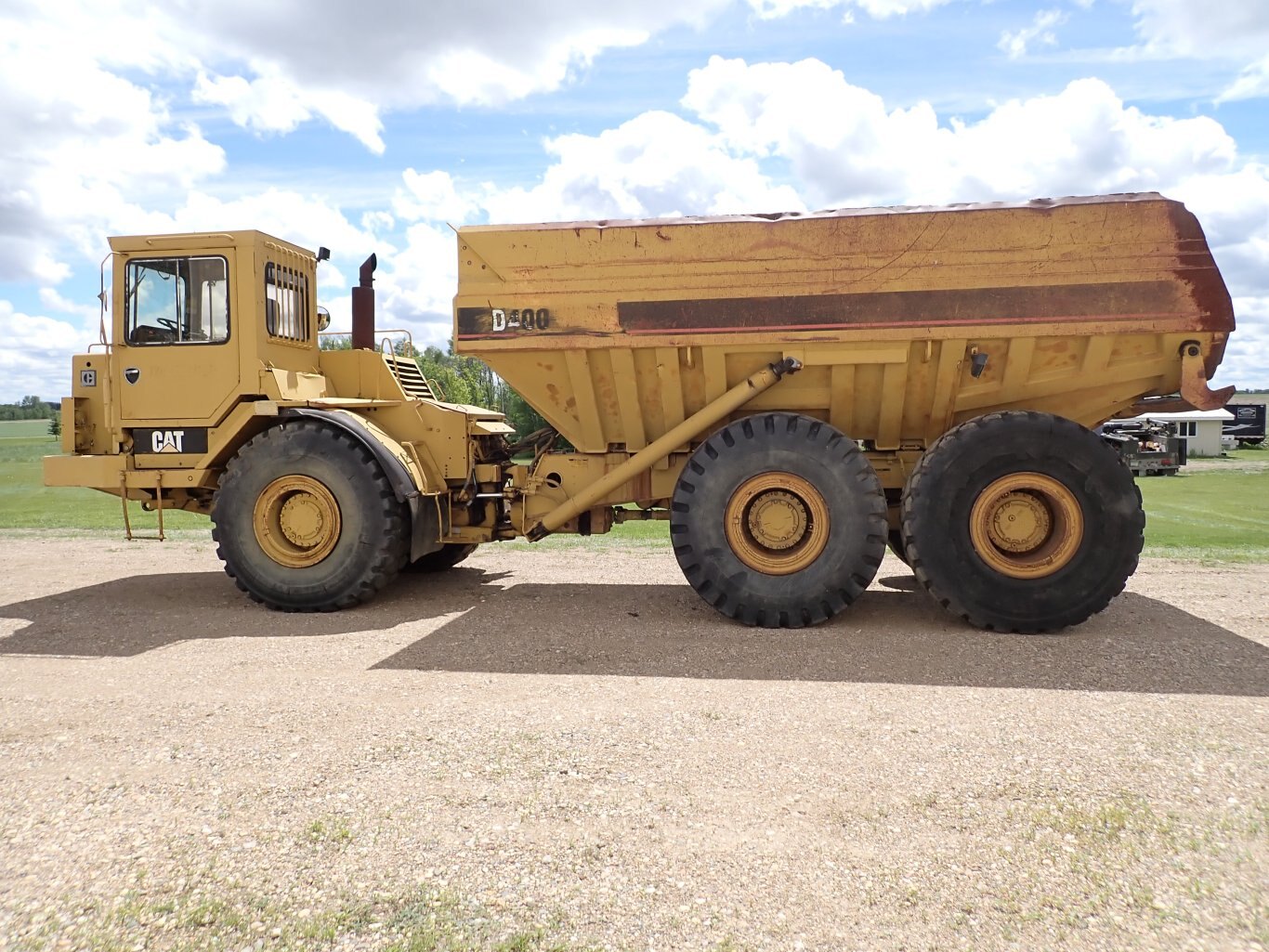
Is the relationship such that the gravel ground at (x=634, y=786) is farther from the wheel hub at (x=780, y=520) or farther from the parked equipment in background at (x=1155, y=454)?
the parked equipment in background at (x=1155, y=454)

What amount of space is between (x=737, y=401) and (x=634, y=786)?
160 inches

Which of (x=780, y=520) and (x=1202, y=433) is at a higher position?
(x=1202, y=433)

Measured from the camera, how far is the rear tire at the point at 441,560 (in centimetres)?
1007

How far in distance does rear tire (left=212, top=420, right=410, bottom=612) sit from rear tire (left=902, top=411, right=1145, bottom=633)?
4495 millimetres

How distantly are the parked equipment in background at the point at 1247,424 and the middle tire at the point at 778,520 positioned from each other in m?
52.6

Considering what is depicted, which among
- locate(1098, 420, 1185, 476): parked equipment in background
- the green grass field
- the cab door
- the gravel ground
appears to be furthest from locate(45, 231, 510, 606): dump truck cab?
locate(1098, 420, 1185, 476): parked equipment in background

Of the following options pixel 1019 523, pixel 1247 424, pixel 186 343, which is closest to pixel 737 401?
pixel 1019 523

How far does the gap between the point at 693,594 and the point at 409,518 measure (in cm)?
272

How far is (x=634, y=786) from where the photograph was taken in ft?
14.2

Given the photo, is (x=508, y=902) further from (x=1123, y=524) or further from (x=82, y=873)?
(x=1123, y=524)

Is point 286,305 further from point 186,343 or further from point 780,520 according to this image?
point 780,520

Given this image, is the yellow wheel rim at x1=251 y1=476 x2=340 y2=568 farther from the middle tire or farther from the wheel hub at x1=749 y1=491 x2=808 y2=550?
the wheel hub at x1=749 y1=491 x2=808 y2=550

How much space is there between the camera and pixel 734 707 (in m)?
5.49

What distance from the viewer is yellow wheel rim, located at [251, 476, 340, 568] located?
8.23 metres
